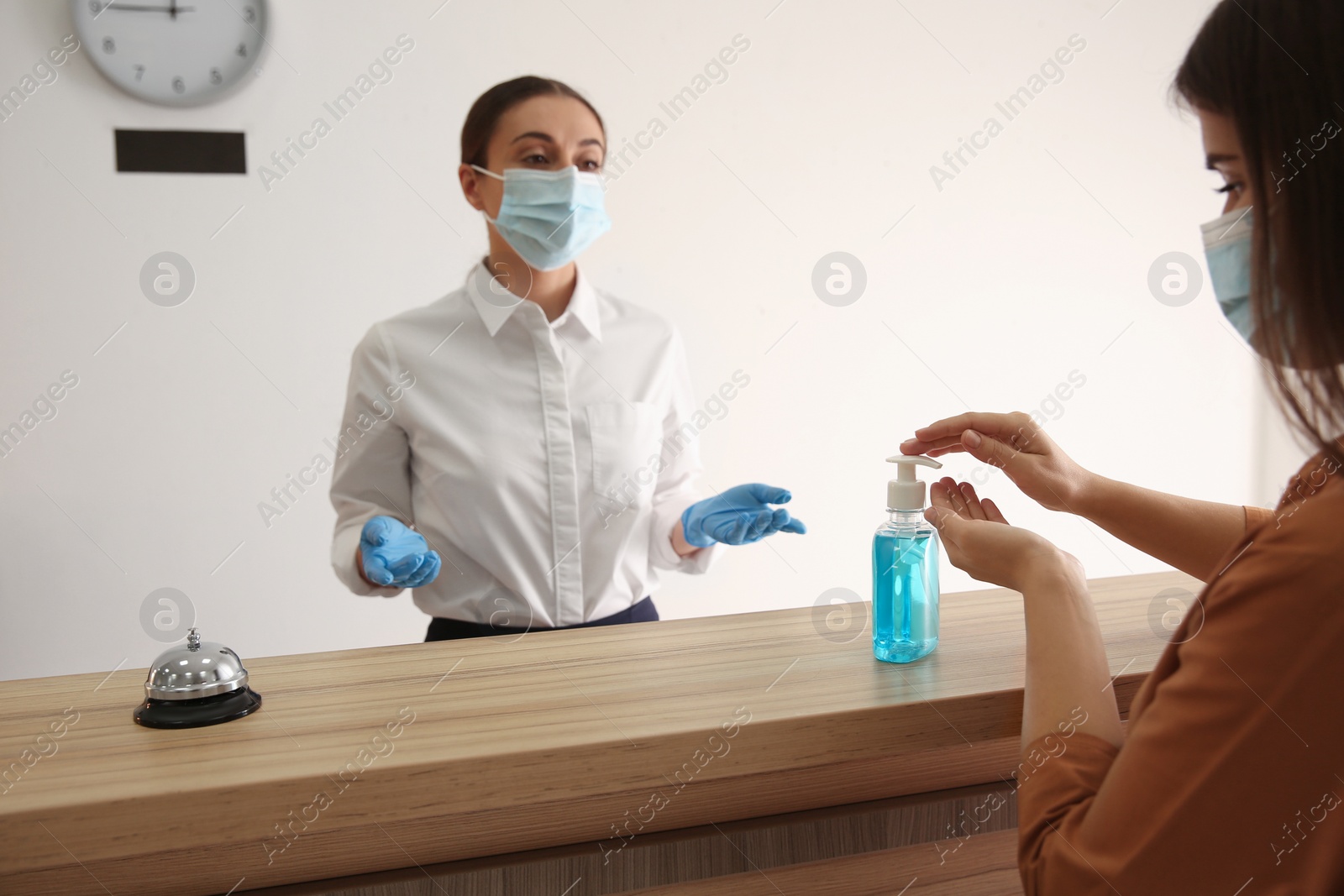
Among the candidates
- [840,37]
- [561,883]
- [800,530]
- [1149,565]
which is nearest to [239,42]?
[840,37]

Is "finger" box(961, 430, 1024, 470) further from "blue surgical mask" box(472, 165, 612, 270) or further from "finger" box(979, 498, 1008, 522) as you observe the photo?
"blue surgical mask" box(472, 165, 612, 270)

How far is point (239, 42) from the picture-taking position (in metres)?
2.40

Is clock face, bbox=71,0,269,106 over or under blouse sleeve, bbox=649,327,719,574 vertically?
over

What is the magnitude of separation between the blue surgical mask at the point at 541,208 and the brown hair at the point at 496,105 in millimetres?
97

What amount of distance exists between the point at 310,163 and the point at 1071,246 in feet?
8.12

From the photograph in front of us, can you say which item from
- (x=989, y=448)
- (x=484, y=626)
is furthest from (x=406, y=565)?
(x=989, y=448)

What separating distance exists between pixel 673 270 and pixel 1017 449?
6.18 feet

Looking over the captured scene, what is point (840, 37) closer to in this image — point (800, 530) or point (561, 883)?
point (800, 530)

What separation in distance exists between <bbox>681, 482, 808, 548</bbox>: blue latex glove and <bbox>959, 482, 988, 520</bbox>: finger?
1.13 feet

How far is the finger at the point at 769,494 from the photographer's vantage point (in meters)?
1.33

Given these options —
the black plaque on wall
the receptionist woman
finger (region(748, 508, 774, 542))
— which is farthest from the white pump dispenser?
the black plaque on wall

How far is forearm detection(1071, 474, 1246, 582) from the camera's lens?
991 millimetres

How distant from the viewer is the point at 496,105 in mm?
1755

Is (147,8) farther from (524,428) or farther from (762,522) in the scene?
(762,522)
